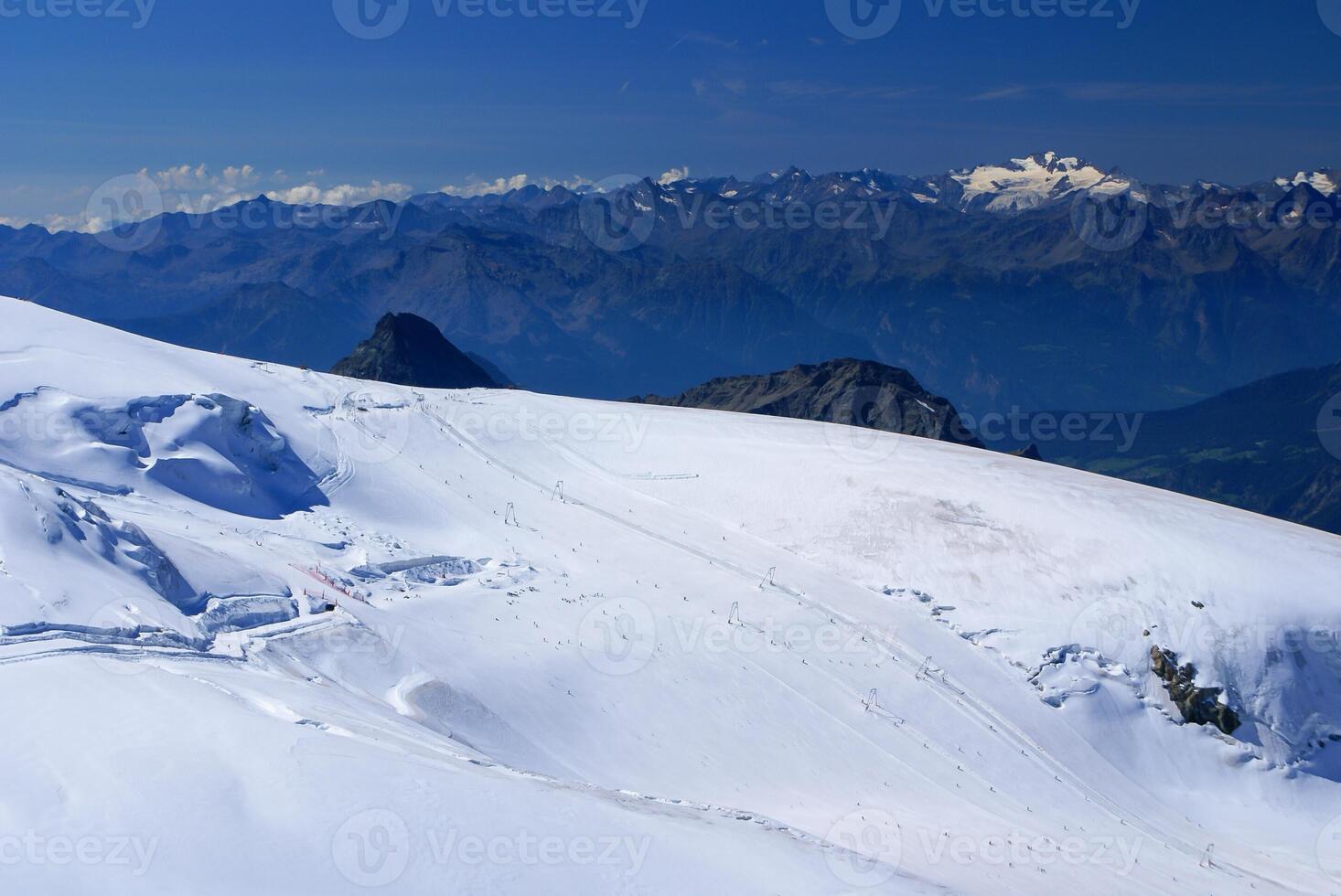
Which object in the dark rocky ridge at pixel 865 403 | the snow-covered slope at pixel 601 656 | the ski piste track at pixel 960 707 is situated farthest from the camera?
the dark rocky ridge at pixel 865 403

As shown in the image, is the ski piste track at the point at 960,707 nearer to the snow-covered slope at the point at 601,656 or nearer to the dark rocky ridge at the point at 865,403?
the snow-covered slope at the point at 601,656

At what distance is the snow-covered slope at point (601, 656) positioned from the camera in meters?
20.1

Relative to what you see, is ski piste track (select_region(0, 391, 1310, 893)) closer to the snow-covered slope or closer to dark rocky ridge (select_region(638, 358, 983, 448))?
the snow-covered slope

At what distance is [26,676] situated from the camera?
73.4ft

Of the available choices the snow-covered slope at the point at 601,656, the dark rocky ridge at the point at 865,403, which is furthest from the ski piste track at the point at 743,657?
the dark rocky ridge at the point at 865,403

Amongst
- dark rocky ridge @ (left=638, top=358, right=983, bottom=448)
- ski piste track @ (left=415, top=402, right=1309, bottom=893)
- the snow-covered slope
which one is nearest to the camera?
the snow-covered slope

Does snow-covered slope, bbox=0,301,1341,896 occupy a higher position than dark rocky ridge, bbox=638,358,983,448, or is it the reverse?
dark rocky ridge, bbox=638,358,983,448

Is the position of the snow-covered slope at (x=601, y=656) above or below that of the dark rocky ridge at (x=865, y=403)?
below

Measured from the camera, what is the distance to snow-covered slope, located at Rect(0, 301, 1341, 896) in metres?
20.1

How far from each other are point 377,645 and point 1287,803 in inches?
1338

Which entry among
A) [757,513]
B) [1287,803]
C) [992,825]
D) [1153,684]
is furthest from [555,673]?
[1287,803]

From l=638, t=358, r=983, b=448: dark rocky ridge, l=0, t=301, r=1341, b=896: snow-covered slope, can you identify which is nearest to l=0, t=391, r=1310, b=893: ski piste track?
l=0, t=301, r=1341, b=896: snow-covered slope

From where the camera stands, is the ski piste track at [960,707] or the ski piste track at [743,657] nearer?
the ski piste track at [743,657]

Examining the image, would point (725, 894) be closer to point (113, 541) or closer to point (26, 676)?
point (26, 676)
